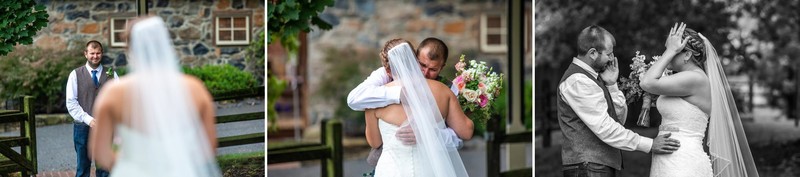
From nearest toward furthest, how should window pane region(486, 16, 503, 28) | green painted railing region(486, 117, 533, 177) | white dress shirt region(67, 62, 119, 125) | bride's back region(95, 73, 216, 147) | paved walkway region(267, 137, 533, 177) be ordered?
1. bride's back region(95, 73, 216, 147)
2. white dress shirt region(67, 62, 119, 125)
3. green painted railing region(486, 117, 533, 177)
4. paved walkway region(267, 137, 533, 177)
5. window pane region(486, 16, 503, 28)

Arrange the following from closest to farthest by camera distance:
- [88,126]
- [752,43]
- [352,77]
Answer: [88,126] → [752,43] → [352,77]

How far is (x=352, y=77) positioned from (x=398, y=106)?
8.84m

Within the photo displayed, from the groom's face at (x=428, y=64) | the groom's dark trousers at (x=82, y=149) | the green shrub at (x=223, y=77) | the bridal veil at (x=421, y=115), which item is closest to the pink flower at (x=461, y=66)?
the groom's face at (x=428, y=64)

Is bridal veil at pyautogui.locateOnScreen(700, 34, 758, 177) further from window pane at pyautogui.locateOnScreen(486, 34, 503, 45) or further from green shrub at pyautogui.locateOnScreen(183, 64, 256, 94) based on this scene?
window pane at pyautogui.locateOnScreen(486, 34, 503, 45)

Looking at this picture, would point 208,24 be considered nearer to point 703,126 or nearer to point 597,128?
point 597,128

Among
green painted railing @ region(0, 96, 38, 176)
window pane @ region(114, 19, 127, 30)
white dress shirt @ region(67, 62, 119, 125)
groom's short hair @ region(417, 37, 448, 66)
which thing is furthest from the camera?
green painted railing @ region(0, 96, 38, 176)

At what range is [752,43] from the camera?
11.2 metres

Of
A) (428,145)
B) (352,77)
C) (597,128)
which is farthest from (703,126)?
(352,77)

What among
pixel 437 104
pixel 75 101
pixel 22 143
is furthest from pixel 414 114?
pixel 22 143

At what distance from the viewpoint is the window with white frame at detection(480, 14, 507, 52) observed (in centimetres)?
1520

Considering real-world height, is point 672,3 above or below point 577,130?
above

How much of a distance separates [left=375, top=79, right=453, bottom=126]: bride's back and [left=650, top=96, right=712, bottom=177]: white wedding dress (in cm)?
128

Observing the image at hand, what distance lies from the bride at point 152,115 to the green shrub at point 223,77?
6.79ft

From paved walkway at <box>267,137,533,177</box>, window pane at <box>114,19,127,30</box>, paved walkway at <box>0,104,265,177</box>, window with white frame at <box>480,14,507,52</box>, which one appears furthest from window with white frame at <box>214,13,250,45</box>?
window with white frame at <box>480,14,507,52</box>
